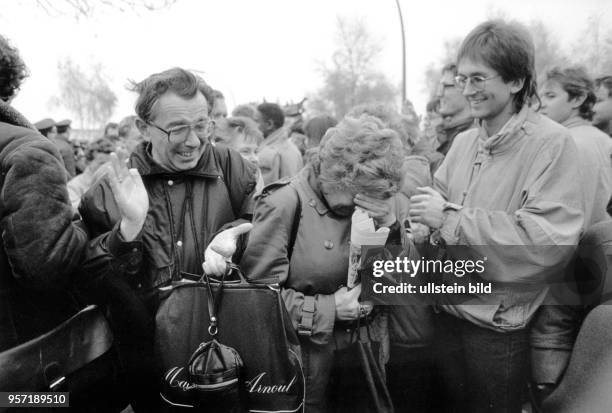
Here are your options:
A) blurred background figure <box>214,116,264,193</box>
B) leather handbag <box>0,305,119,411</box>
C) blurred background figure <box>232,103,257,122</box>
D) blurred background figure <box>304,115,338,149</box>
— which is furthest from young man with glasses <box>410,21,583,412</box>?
blurred background figure <box>232,103,257,122</box>

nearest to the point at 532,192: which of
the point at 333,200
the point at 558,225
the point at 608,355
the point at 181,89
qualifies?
the point at 558,225

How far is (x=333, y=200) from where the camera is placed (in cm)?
201

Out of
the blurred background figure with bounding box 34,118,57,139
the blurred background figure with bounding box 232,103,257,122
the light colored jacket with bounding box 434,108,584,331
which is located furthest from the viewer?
the blurred background figure with bounding box 34,118,57,139

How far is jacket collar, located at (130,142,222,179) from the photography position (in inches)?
79.1

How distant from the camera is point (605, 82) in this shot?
3582 millimetres

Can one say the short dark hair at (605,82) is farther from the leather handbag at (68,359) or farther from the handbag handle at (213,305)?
the leather handbag at (68,359)

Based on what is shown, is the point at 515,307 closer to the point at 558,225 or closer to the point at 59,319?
the point at 558,225

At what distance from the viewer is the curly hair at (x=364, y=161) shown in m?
1.94

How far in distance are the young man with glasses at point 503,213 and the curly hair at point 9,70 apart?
58.1 inches

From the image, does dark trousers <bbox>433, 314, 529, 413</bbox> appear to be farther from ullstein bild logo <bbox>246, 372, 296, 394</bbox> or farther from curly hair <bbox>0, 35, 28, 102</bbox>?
curly hair <bbox>0, 35, 28, 102</bbox>

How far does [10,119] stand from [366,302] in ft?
4.51

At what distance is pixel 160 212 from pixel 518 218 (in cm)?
128

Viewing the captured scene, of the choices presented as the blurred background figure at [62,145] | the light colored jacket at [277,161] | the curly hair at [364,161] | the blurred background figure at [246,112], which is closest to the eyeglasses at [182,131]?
the curly hair at [364,161]

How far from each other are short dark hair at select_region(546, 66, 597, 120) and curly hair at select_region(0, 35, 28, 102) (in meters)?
2.88
